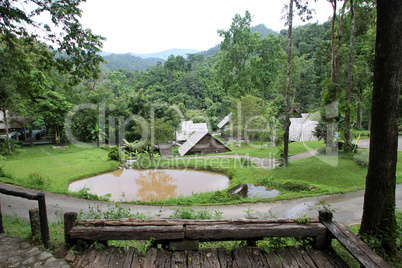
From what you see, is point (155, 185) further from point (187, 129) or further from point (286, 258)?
point (187, 129)

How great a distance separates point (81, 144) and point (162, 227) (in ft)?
81.9

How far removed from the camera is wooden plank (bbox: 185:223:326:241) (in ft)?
11.7

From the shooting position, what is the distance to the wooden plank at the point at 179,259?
337 cm

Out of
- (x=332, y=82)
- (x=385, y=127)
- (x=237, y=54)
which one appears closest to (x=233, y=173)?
(x=332, y=82)

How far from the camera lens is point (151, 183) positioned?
527 inches

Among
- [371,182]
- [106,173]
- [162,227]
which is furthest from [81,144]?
[371,182]

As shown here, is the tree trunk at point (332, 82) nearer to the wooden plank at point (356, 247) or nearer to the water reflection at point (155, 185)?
the water reflection at point (155, 185)

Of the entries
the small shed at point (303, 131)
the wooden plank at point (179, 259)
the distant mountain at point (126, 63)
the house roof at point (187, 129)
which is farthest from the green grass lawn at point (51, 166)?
the distant mountain at point (126, 63)

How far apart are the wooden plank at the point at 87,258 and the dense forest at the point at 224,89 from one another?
5.12 metres

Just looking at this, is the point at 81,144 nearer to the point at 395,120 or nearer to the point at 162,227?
the point at 162,227

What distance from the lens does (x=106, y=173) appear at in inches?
609

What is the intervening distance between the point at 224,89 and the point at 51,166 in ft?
86.3

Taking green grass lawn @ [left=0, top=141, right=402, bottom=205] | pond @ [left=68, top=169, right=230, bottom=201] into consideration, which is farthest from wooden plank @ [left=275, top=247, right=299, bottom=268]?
pond @ [left=68, top=169, right=230, bottom=201]

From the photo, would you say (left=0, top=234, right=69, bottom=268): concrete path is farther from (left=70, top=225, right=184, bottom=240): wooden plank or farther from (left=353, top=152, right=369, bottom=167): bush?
(left=353, top=152, right=369, bottom=167): bush
